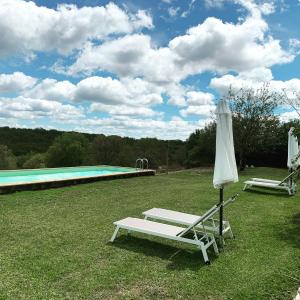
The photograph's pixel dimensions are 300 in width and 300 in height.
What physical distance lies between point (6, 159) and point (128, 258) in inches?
1370

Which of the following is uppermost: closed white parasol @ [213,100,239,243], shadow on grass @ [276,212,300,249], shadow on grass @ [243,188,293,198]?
closed white parasol @ [213,100,239,243]

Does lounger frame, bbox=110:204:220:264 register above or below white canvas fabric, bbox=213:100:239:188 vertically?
below

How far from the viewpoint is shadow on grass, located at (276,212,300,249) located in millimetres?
6073

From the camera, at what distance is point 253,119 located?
1988 cm

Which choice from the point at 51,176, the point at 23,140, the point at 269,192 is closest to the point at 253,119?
the point at 269,192

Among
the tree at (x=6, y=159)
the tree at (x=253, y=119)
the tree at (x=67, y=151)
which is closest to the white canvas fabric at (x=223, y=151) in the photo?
the tree at (x=253, y=119)

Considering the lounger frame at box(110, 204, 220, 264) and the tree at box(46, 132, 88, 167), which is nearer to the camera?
the lounger frame at box(110, 204, 220, 264)

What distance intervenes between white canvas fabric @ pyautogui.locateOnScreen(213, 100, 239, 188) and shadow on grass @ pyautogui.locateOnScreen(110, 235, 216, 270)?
114 centimetres

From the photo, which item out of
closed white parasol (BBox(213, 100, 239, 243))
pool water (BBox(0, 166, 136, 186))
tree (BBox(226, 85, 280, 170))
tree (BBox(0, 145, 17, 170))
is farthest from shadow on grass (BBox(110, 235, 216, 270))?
tree (BBox(0, 145, 17, 170))

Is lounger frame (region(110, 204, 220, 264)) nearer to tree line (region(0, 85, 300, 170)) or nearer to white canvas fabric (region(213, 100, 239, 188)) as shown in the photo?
white canvas fabric (region(213, 100, 239, 188))

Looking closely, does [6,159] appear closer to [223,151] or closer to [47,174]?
[47,174]

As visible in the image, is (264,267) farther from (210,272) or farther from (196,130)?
(196,130)

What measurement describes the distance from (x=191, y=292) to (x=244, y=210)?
503 centimetres

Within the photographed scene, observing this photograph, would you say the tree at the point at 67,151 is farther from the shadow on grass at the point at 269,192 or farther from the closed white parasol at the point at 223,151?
the closed white parasol at the point at 223,151
